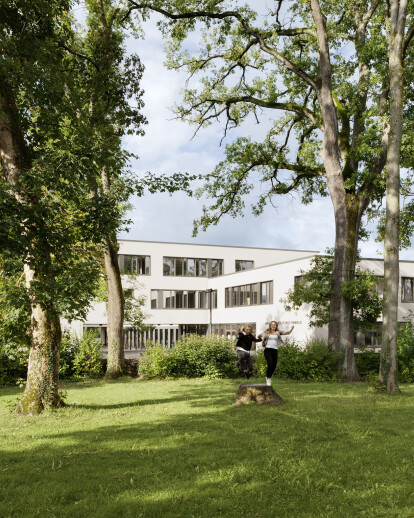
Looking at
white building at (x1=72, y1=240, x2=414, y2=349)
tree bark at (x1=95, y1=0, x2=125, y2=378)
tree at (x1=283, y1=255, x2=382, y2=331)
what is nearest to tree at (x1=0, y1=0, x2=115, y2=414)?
tree bark at (x1=95, y1=0, x2=125, y2=378)

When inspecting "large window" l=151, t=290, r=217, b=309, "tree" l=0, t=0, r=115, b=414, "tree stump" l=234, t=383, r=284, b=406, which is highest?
"tree" l=0, t=0, r=115, b=414

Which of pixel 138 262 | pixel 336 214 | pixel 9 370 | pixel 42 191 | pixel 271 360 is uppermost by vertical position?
pixel 336 214

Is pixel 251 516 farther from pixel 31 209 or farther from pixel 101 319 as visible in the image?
pixel 101 319

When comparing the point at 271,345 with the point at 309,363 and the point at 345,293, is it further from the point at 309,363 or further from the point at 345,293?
the point at 309,363

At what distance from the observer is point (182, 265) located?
4784cm

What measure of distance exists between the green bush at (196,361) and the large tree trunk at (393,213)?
25.5ft

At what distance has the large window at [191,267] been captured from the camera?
1860 inches

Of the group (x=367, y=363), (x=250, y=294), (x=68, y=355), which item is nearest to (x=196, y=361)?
(x=68, y=355)

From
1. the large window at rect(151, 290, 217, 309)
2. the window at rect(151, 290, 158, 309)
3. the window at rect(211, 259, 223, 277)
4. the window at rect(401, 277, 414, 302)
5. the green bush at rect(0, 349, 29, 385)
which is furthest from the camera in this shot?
the window at rect(211, 259, 223, 277)

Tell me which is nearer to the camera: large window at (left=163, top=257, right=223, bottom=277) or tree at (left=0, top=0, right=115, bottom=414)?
tree at (left=0, top=0, right=115, bottom=414)

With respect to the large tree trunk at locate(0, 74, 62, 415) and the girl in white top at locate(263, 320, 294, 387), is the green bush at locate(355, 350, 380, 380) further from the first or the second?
the large tree trunk at locate(0, 74, 62, 415)

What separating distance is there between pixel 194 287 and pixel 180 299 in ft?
5.81

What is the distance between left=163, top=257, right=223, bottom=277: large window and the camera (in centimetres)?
4725

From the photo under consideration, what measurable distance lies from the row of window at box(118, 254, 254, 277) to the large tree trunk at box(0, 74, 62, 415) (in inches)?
1269
